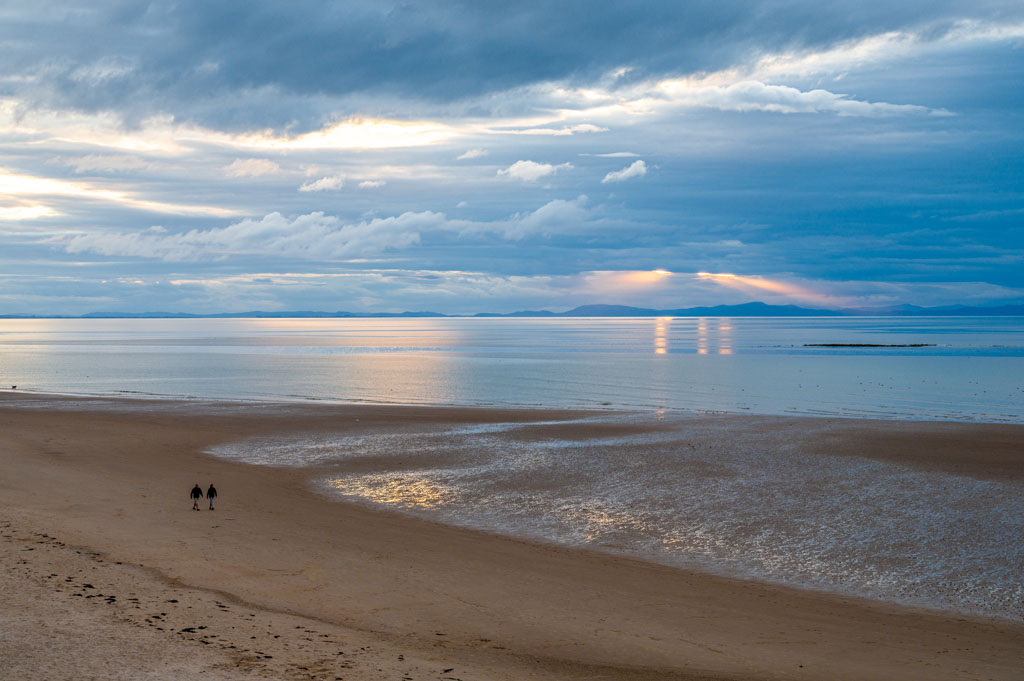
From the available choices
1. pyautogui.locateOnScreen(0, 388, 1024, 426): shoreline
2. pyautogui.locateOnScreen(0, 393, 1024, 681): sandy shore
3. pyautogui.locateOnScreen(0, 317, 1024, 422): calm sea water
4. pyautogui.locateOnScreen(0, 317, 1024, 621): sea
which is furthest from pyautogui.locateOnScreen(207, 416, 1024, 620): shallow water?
pyautogui.locateOnScreen(0, 317, 1024, 422): calm sea water

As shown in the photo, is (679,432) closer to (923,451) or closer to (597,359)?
(923,451)

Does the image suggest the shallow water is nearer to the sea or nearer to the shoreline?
the sea

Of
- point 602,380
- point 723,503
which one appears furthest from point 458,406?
point 723,503

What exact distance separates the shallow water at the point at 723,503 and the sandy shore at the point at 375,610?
182 centimetres

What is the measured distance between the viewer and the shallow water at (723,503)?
19.9m

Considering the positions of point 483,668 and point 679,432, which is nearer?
point 483,668

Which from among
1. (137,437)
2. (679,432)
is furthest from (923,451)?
(137,437)

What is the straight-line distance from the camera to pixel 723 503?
26688 millimetres

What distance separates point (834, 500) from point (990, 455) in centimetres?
1267

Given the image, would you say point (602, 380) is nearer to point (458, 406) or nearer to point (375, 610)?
point (458, 406)

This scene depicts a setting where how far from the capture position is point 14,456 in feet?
108

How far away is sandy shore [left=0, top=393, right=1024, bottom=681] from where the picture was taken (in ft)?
41.6

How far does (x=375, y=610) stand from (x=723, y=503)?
1451 centimetres

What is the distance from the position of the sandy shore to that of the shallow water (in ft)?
5.98
